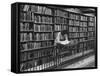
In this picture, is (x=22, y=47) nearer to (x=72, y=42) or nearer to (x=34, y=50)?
(x=34, y=50)

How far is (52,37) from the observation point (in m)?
8.34

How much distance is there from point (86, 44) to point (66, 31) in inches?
34.9

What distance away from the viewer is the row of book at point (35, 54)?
7875 millimetres

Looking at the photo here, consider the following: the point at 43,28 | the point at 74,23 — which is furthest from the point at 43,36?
the point at 74,23

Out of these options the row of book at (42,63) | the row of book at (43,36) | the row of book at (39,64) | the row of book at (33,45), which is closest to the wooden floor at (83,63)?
the row of book at (42,63)

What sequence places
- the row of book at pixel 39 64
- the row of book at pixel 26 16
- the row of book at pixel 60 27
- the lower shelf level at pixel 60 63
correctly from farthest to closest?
the row of book at pixel 60 27 → the lower shelf level at pixel 60 63 → the row of book at pixel 39 64 → the row of book at pixel 26 16

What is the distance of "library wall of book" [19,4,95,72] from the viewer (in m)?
7.89

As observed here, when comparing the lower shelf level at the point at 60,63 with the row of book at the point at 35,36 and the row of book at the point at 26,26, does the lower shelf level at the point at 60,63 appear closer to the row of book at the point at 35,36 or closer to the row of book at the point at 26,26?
the row of book at the point at 35,36

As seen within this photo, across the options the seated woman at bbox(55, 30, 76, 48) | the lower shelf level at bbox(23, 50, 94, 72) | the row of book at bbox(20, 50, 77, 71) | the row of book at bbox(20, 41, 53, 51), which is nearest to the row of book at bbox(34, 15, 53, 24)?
the seated woman at bbox(55, 30, 76, 48)

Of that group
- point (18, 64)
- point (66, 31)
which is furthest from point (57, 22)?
point (18, 64)

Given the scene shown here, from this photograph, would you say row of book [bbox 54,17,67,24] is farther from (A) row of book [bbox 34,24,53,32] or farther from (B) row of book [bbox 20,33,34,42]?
(B) row of book [bbox 20,33,34,42]

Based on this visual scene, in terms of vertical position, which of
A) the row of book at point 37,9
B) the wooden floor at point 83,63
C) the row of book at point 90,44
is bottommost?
the wooden floor at point 83,63

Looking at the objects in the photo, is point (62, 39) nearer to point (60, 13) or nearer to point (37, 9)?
point (60, 13)

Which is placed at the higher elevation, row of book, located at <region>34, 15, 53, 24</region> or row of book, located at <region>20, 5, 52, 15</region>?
row of book, located at <region>20, 5, 52, 15</region>
